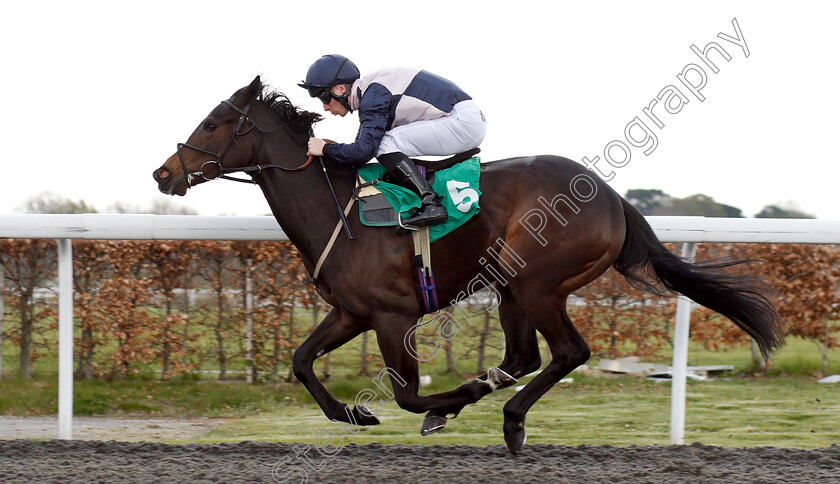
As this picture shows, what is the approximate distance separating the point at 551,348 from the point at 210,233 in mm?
1899

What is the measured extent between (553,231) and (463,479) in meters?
1.22

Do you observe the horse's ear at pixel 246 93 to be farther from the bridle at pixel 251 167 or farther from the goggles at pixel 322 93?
the goggles at pixel 322 93

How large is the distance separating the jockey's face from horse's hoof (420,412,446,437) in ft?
5.22

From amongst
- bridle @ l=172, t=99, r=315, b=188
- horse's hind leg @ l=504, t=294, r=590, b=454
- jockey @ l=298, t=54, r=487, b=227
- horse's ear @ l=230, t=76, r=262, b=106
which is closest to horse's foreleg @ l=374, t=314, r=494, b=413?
horse's hind leg @ l=504, t=294, r=590, b=454

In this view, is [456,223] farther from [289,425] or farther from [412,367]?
[289,425]

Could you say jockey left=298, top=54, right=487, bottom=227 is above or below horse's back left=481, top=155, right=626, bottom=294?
above

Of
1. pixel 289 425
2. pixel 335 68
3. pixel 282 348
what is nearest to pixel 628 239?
pixel 335 68

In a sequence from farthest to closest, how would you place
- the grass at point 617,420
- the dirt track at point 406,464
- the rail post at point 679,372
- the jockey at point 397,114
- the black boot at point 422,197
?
the grass at point 617,420
the rail post at point 679,372
the jockey at point 397,114
the black boot at point 422,197
the dirt track at point 406,464

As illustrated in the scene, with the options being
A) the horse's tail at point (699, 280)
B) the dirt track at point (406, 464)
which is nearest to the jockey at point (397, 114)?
the horse's tail at point (699, 280)

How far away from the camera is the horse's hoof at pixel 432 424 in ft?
12.2

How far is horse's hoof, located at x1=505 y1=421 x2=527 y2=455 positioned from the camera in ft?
11.9

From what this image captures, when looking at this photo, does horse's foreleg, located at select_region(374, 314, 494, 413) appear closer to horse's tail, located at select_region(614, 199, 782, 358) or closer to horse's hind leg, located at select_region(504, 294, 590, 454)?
horse's hind leg, located at select_region(504, 294, 590, 454)

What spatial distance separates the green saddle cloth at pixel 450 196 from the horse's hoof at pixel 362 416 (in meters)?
0.92

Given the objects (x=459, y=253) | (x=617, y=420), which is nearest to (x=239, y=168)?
(x=459, y=253)
